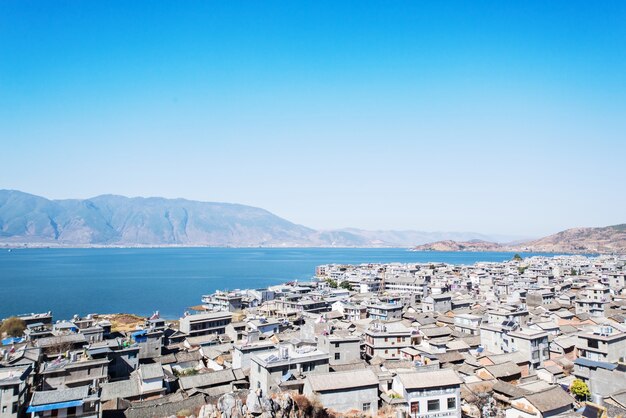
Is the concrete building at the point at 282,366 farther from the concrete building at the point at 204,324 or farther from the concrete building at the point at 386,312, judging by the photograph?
the concrete building at the point at 386,312

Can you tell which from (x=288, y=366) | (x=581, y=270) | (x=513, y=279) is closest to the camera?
(x=288, y=366)

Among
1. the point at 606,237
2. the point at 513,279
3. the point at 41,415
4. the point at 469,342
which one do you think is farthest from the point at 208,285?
the point at 606,237

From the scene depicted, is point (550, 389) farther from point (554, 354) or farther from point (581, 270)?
point (581, 270)

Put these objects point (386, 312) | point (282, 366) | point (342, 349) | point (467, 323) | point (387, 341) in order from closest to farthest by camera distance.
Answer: point (282, 366), point (342, 349), point (387, 341), point (467, 323), point (386, 312)

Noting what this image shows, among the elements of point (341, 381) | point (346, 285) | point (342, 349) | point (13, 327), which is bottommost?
point (13, 327)

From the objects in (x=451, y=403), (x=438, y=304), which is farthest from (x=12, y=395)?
(x=438, y=304)

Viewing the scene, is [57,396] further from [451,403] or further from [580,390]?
[580,390]

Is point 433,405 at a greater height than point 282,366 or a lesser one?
lesser
